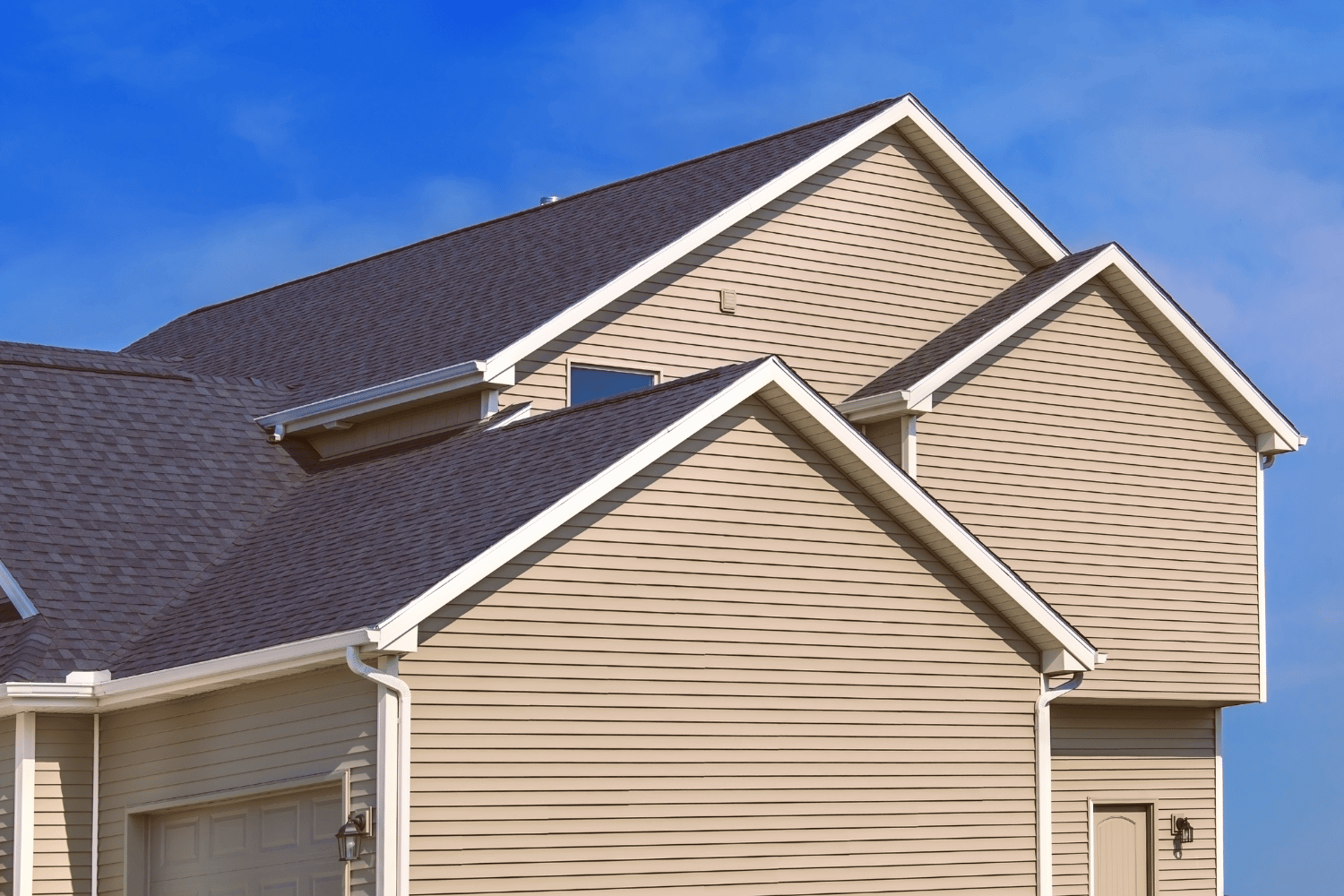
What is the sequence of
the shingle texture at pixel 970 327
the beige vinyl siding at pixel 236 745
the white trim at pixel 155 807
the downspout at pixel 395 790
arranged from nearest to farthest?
the downspout at pixel 395 790
the beige vinyl siding at pixel 236 745
the white trim at pixel 155 807
the shingle texture at pixel 970 327

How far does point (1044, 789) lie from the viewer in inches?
685

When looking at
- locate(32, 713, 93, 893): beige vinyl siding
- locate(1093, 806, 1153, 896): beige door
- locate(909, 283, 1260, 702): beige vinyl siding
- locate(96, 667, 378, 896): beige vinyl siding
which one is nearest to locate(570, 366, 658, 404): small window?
locate(909, 283, 1260, 702): beige vinyl siding

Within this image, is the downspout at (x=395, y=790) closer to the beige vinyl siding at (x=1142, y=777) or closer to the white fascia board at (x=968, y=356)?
the white fascia board at (x=968, y=356)

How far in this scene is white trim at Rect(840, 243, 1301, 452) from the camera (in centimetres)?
2016

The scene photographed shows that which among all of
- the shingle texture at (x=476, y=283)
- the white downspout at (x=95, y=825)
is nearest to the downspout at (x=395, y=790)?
the white downspout at (x=95, y=825)

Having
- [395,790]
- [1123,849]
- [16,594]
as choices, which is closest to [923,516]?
[395,790]

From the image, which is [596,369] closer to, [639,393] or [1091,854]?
[639,393]

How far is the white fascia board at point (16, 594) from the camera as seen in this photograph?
17391mm

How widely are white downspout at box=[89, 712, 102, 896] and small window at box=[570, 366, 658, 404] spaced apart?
5631 millimetres

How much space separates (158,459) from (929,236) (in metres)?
8.63

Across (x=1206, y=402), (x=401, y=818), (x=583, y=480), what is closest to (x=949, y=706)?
(x=583, y=480)

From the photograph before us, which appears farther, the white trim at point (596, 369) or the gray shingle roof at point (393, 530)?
the white trim at point (596, 369)

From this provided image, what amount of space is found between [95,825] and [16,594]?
216 cm

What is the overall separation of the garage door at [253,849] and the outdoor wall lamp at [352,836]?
22 centimetres
